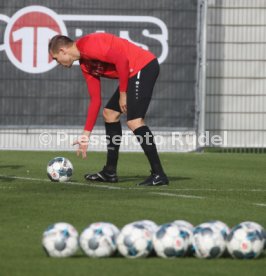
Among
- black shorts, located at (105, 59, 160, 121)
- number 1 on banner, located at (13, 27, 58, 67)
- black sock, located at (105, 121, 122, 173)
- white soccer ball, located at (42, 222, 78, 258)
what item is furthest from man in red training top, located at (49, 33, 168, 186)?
number 1 on banner, located at (13, 27, 58, 67)

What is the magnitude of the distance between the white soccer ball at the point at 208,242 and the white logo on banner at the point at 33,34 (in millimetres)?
15026

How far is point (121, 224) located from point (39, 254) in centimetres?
169

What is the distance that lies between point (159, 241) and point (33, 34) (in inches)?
601

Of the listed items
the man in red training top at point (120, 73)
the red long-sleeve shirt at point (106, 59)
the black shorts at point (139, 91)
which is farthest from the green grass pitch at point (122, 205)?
the red long-sleeve shirt at point (106, 59)

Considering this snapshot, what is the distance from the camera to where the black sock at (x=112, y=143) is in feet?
47.5

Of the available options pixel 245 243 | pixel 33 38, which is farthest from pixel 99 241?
pixel 33 38

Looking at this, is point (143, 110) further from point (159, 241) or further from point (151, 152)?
point (159, 241)

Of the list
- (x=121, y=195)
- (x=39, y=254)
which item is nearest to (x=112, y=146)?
(x=121, y=195)

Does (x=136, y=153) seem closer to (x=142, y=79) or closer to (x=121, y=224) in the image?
(x=142, y=79)

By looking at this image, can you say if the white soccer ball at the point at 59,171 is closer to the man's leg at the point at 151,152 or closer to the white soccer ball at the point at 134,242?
the man's leg at the point at 151,152

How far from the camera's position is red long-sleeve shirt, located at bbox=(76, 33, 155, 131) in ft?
43.6

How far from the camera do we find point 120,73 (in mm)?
13273

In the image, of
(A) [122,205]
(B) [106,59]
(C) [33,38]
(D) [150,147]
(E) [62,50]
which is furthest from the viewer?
(C) [33,38]

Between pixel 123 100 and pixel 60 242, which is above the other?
pixel 123 100
